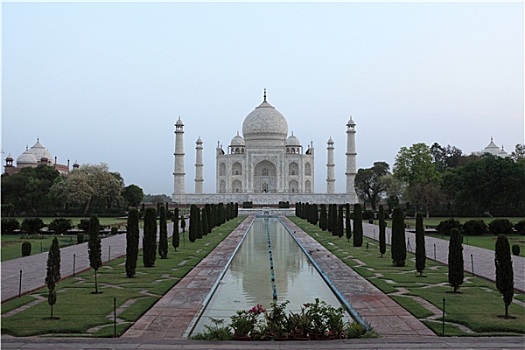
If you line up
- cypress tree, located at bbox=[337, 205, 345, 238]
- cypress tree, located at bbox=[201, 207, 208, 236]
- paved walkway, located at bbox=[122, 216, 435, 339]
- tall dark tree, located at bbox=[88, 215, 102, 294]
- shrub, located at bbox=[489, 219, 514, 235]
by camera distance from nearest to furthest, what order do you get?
paved walkway, located at bbox=[122, 216, 435, 339] < tall dark tree, located at bbox=[88, 215, 102, 294] < cypress tree, located at bbox=[337, 205, 345, 238] < shrub, located at bbox=[489, 219, 514, 235] < cypress tree, located at bbox=[201, 207, 208, 236]

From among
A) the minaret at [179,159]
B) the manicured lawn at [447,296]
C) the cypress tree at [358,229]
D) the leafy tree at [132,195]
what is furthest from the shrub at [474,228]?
the minaret at [179,159]

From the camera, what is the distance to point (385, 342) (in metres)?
5.73

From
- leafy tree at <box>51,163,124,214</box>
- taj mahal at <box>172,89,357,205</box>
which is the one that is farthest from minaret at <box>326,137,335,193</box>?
leafy tree at <box>51,163,124,214</box>

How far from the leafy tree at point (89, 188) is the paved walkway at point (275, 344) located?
30083 millimetres

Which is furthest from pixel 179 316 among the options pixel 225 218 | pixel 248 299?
pixel 225 218

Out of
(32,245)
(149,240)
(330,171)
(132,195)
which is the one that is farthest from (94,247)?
(330,171)

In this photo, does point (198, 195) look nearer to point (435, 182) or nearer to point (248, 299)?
point (435, 182)

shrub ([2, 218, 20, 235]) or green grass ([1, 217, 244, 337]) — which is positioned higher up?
shrub ([2, 218, 20, 235])

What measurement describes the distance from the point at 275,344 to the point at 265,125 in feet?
164

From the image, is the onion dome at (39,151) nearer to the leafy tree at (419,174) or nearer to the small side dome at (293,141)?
the small side dome at (293,141)

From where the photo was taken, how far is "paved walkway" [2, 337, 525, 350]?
5.54 meters

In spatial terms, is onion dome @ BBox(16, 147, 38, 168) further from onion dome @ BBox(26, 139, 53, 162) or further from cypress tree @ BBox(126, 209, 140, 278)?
cypress tree @ BBox(126, 209, 140, 278)

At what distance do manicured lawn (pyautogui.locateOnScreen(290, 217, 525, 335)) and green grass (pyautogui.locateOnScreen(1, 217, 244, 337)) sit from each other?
139 inches

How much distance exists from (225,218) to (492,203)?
1476 cm
